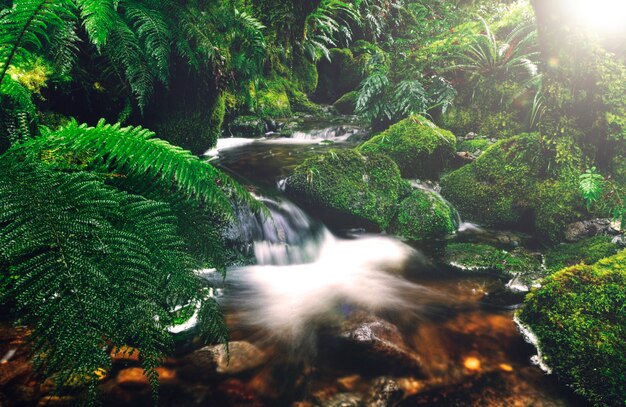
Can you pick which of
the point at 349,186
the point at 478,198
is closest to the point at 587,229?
the point at 478,198

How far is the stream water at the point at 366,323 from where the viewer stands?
1.89m

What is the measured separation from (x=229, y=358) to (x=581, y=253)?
3.32 meters

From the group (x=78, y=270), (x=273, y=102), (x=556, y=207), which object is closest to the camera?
(x=78, y=270)

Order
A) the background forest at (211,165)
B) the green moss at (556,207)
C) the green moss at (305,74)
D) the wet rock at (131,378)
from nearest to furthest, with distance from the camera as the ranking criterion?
1. the background forest at (211,165)
2. the wet rock at (131,378)
3. the green moss at (556,207)
4. the green moss at (305,74)

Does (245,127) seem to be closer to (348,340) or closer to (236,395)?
(348,340)

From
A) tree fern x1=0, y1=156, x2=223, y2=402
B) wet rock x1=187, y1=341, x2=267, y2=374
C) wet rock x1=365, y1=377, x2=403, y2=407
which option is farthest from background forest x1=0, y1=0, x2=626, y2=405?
wet rock x1=365, y1=377, x2=403, y2=407

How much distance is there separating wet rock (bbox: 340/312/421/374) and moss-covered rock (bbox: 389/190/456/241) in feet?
6.56

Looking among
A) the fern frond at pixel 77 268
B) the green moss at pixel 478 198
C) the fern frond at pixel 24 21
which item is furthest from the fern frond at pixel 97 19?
the green moss at pixel 478 198

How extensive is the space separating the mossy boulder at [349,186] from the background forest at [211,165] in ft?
0.09

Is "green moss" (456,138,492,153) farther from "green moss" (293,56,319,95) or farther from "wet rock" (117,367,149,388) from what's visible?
"green moss" (293,56,319,95)

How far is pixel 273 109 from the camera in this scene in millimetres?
8609

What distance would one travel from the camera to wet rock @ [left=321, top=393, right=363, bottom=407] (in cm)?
179

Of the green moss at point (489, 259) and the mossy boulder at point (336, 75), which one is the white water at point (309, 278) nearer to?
the green moss at point (489, 259)

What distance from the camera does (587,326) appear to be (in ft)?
6.48
